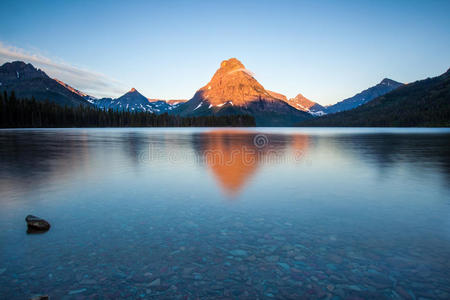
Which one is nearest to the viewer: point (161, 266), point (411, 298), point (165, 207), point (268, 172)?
point (411, 298)

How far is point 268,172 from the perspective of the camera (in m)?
22.6

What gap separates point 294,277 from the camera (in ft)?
22.7

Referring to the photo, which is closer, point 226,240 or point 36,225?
point 226,240

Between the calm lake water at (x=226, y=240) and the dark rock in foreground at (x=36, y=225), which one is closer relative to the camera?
the calm lake water at (x=226, y=240)

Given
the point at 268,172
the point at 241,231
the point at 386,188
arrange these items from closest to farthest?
the point at 241,231, the point at 386,188, the point at 268,172

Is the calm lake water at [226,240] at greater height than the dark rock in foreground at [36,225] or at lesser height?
lesser

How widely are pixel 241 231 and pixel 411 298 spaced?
5.53 m

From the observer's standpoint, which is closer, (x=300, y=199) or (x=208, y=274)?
(x=208, y=274)

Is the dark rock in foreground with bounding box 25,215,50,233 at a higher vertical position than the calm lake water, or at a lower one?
higher

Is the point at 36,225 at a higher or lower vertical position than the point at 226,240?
higher

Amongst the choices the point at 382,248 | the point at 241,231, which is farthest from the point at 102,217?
the point at 382,248

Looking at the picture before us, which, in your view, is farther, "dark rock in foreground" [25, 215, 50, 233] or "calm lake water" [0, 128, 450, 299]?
"dark rock in foreground" [25, 215, 50, 233]

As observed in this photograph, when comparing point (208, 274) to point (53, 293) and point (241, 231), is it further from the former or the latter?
point (53, 293)

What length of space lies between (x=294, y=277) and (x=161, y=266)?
3.92 m
